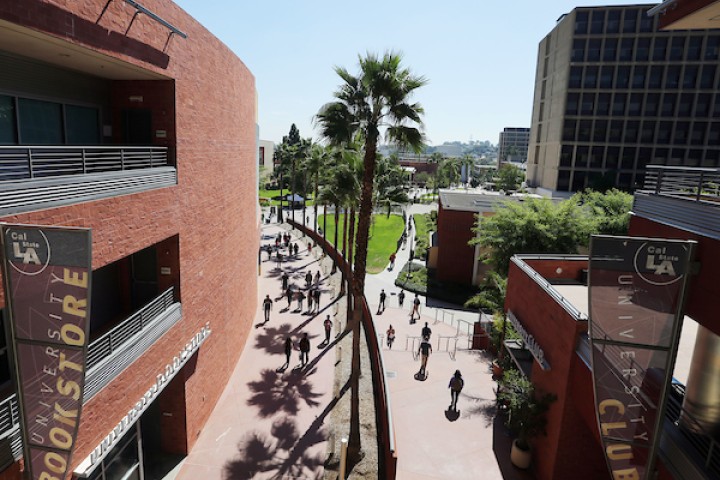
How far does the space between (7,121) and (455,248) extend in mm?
29364

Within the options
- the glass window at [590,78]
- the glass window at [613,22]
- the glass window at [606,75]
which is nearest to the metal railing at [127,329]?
the glass window at [590,78]

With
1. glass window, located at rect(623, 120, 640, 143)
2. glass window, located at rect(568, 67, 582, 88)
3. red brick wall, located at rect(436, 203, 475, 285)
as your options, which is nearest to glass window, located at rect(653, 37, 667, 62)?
glass window, located at rect(623, 120, 640, 143)

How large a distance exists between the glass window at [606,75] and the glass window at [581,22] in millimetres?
5315

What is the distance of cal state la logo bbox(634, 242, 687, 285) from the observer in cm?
621

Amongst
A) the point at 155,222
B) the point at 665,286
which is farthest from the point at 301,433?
the point at 665,286

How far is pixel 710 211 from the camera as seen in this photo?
262 inches

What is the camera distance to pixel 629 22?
181 ft

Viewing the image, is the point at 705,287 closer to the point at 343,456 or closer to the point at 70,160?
the point at 343,456

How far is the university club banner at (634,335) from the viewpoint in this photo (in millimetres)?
6285

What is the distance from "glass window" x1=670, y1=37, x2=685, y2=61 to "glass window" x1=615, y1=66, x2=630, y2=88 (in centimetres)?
490

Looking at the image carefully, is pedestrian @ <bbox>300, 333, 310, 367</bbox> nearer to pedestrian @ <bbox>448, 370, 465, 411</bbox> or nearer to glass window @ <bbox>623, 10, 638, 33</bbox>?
pedestrian @ <bbox>448, 370, 465, 411</bbox>

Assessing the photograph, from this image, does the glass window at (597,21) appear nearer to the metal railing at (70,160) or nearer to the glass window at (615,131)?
the glass window at (615,131)

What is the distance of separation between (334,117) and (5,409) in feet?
33.5

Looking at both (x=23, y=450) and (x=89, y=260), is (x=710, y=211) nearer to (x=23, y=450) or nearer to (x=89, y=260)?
(x=89, y=260)
